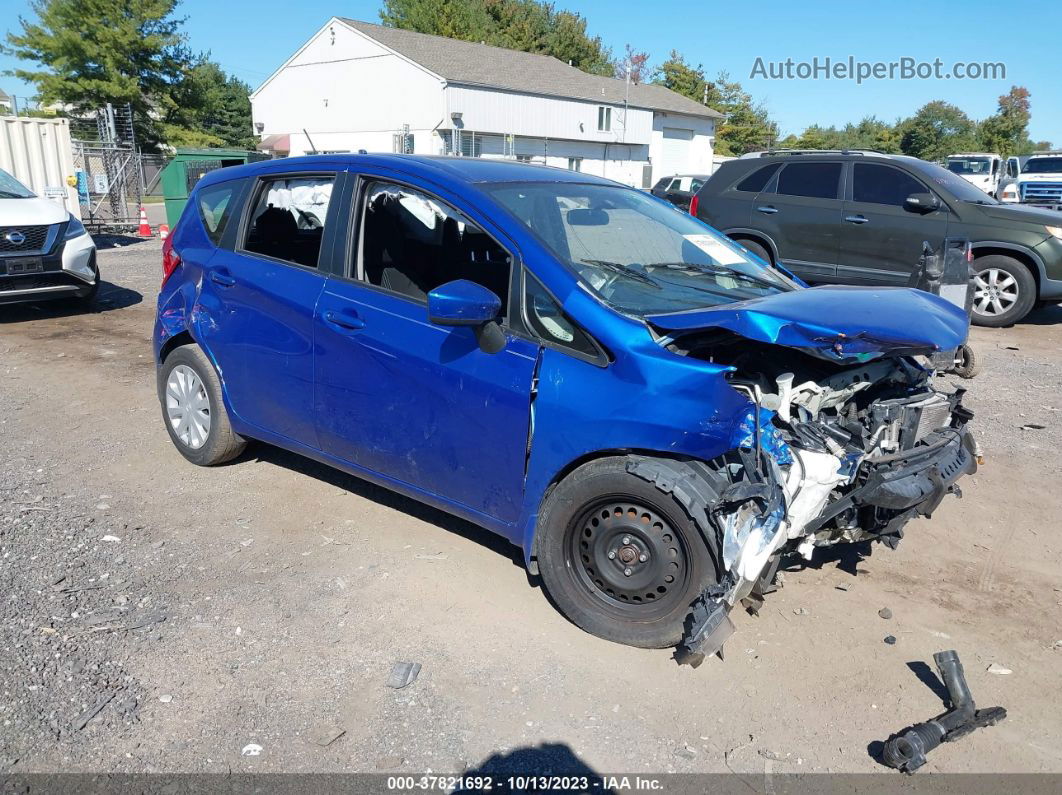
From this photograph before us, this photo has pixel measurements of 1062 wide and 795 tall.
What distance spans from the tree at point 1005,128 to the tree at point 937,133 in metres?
3.11

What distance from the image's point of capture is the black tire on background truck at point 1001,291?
30.6ft

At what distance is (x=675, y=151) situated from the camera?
5144 cm

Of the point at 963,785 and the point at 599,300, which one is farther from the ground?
the point at 599,300

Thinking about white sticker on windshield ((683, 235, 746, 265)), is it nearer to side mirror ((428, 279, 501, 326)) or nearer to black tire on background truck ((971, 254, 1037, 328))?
side mirror ((428, 279, 501, 326))

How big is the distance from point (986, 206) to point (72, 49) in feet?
145

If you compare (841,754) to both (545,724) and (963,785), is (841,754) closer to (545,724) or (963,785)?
(963,785)

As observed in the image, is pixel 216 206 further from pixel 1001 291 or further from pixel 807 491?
pixel 1001 291

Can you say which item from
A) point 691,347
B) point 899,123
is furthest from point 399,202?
point 899,123

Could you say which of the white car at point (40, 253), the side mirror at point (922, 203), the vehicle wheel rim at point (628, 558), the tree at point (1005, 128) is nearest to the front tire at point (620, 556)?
the vehicle wheel rim at point (628, 558)

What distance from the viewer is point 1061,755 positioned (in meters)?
2.76

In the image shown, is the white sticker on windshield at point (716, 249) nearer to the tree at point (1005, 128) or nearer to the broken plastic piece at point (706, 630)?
the broken plastic piece at point (706, 630)

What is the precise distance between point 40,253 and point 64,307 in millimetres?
1412

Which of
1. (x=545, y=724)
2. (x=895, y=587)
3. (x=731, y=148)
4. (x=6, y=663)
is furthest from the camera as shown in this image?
(x=731, y=148)

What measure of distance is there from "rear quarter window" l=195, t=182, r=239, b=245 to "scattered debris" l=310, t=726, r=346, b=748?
293cm
